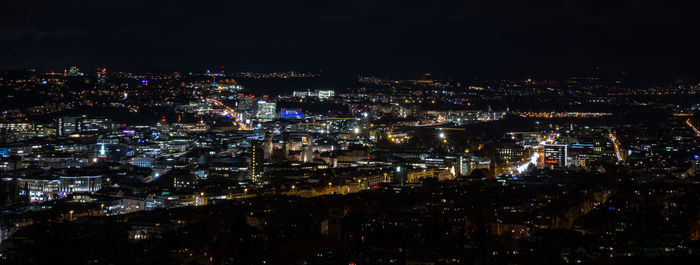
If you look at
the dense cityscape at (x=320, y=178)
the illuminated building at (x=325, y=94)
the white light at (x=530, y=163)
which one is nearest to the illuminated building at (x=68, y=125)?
the dense cityscape at (x=320, y=178)

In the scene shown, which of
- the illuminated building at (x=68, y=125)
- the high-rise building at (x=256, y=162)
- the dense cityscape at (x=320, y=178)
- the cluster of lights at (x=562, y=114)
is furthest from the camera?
the cluster of lights at (x=562, y=114)

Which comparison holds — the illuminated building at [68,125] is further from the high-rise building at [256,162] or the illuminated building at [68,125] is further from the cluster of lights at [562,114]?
the cluster of lights at [562,114]

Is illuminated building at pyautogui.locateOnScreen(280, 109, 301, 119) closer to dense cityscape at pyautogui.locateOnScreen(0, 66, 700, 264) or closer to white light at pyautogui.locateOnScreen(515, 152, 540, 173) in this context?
dense cityscape at pyautogui.locateOnScreen(0, 66, 700, 264)

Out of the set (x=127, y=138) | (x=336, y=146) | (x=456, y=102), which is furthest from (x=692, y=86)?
(x=127, y=138)

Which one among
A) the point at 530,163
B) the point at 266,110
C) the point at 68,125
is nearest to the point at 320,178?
the point at 530,163

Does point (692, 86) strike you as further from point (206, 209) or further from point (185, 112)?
point (206, 209)

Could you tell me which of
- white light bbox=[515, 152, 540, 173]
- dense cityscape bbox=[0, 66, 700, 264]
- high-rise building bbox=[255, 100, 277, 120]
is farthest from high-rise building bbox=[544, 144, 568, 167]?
high-rise building bbox=[255, 100, 277, 120]
